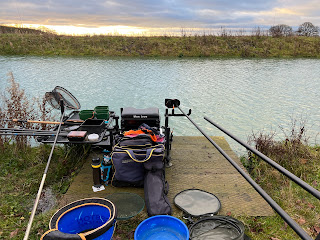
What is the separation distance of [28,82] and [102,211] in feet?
32.1

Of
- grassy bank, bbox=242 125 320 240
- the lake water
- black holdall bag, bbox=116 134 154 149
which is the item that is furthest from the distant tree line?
black holdall bag, bbox=116 134 154 149

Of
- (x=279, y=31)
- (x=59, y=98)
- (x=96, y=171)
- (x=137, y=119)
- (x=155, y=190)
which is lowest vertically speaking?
(x=155, y=190)

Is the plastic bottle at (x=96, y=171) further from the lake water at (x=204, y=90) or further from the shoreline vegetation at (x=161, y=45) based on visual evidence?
the shoreline vegetation at (x=161, y=45)

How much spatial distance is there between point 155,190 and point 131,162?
1.66 feet

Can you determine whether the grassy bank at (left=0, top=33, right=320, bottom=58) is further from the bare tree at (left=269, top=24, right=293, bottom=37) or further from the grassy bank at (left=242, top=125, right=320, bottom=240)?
the grassy bank at (left=242, top=125, right=320, bottom=240)

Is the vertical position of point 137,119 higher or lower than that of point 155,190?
higher

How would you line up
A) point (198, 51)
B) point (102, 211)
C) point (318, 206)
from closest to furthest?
point (102, 211), point (318, 206), point (198, 51)

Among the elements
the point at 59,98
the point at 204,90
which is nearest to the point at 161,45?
the point at 204,90

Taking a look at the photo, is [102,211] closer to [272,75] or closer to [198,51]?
[272,75]

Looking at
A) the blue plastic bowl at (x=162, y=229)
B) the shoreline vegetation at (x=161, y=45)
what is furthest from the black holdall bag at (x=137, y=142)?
the shoreline vegetation at (x=161, y=45)

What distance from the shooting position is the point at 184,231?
2.37m

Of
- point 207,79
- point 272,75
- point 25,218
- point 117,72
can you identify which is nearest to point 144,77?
point 117,72

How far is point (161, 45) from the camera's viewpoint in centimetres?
2208

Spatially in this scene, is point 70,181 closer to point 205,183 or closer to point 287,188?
point 205,183
